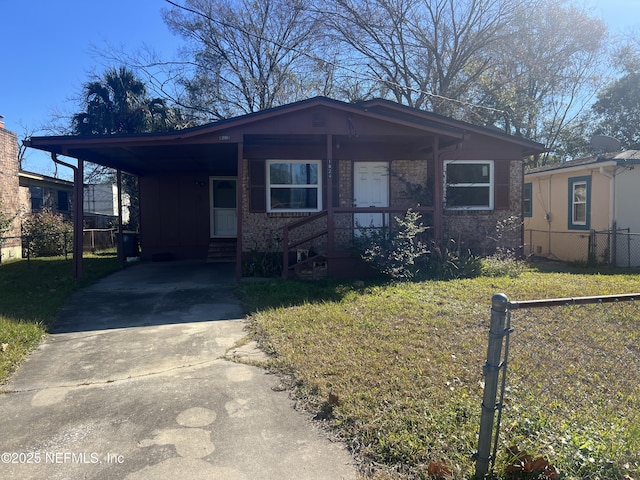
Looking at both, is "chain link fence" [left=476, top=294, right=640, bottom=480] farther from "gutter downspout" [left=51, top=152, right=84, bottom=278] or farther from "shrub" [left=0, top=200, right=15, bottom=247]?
"shrub" [left=0, top=200, right=15, bottom=247]

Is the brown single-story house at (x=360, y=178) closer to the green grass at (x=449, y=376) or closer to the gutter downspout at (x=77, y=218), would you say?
the gutter downspout at (x=77, y=218)

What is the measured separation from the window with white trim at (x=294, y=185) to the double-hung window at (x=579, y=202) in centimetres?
808

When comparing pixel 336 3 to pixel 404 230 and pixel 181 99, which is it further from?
pixel 404 230

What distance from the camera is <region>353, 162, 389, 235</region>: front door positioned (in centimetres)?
1159

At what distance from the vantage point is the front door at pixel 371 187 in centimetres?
1159

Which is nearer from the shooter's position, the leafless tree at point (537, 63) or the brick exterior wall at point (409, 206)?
the brick exterior wall at point (409, 206)

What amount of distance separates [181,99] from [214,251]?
12517 mm

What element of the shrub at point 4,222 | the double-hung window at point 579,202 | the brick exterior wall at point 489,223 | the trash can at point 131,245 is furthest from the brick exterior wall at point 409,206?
the shrub at point 4,222

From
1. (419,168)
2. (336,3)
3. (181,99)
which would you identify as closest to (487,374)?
(419,168)

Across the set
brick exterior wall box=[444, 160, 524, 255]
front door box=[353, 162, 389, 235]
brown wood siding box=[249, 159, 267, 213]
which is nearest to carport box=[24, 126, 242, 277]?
brown wood siding box=[249, 159, 267, 213]

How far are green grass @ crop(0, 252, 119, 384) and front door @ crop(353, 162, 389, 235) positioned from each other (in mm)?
6662

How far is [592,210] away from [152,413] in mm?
13347

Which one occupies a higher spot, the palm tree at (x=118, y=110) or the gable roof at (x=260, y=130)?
the palm tree at (x=118, y=110)

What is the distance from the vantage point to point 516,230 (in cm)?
1177
